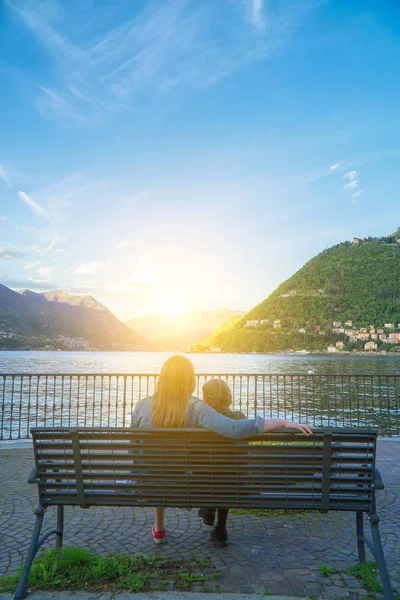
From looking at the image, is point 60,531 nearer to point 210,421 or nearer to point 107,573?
point 107,573

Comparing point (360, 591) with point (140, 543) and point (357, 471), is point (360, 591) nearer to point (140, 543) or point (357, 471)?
point (357, 471)

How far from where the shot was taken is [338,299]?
460 feet

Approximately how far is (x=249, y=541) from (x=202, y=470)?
1.32 m

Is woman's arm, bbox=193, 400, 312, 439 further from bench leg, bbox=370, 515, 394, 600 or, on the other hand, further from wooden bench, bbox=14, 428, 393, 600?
bench leg, bbox=370, 515, 394, 600

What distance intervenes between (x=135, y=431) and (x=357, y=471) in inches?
68.9

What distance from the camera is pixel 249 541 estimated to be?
A: 14.4ft

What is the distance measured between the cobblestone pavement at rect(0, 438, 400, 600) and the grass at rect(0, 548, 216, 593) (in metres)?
0.20

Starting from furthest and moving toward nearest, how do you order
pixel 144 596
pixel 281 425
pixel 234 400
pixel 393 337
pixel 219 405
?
pixel 393 337 < pixel 234 400 < pixel 219 405 < pixel 281 425 < pixel 144 596

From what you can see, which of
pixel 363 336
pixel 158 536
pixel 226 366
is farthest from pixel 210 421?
pixel 363 336

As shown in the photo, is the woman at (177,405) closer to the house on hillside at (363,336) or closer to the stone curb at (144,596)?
the stone curb at (144,596)

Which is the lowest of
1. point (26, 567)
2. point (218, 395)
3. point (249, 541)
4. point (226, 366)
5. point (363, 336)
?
point (226, 366)

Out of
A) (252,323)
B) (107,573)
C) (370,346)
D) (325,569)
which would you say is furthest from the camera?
(252,323)

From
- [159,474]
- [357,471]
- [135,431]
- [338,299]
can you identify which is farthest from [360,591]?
[338,299]

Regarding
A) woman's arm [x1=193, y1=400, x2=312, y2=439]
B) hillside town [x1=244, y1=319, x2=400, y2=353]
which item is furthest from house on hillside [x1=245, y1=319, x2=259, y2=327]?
woman's arm [x1=193, y1=400, x2=312, y2=439]
